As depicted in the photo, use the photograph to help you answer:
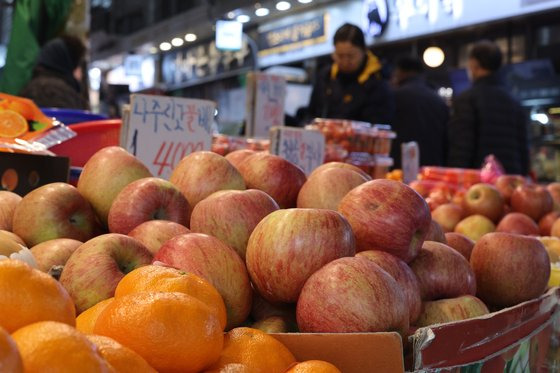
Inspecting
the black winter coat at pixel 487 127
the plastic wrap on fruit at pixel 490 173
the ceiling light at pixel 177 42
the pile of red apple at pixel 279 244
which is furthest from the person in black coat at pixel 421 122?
the ceiling light at pixel 177 42

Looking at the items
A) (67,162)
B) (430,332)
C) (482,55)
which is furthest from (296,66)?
(430,332)

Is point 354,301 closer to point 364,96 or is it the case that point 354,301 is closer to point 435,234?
point 435,234

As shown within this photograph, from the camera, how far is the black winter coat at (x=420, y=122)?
579 cm

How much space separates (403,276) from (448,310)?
0.52 feet

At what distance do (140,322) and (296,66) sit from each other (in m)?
12.7

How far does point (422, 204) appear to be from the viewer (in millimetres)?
1616

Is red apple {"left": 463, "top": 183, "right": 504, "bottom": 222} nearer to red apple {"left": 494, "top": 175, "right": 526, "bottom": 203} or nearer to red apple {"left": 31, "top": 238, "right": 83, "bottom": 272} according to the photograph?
red apple {"left": 494, "top": 175, "right": 526, "bottom": 203}

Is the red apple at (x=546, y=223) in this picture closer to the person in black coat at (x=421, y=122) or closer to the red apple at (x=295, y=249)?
the red apple at (x=295, y=249)

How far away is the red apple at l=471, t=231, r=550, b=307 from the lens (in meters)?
1.84

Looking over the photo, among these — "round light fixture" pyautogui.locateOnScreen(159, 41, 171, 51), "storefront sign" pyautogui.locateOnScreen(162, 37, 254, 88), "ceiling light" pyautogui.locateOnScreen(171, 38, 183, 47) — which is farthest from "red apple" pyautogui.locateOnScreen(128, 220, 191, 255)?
"round light fixture" pyautogui.locateOnScreen(159, 41, 171, 51)

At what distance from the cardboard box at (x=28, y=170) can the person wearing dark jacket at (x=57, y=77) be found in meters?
2.62

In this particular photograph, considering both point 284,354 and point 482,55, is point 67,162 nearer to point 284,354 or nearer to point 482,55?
point 284,354

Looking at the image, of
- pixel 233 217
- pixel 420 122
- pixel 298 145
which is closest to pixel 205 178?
pixel 233 217

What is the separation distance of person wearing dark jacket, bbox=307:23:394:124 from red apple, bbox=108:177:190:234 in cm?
351
